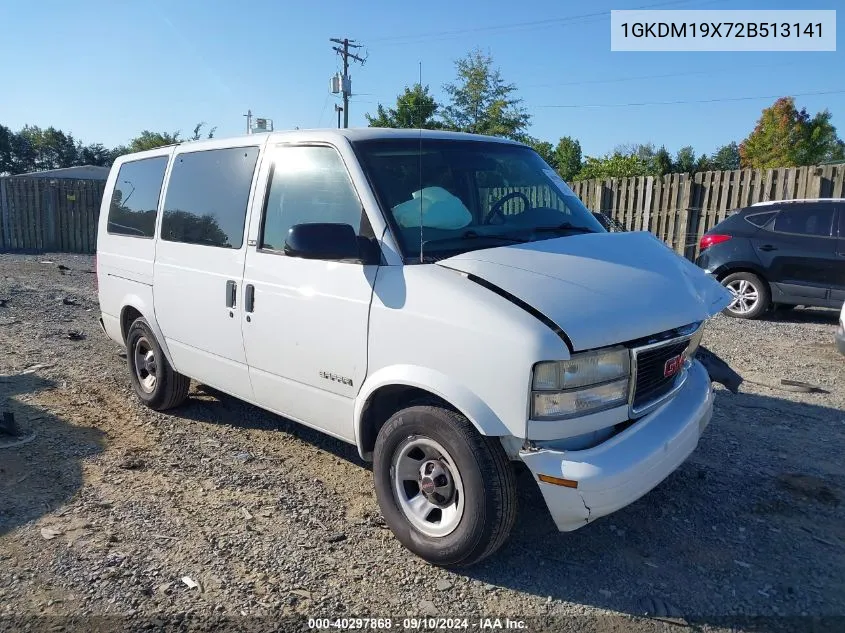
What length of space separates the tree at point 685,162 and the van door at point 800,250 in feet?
110

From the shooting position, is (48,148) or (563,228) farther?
(48,148)

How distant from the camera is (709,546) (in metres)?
3.35

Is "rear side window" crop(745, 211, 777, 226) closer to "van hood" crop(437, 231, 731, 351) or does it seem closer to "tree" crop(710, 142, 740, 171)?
"van hood" crop(437, 231, 731, 351)

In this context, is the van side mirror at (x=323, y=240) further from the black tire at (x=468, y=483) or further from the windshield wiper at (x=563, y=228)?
the windshield wiper at (x=563, y=228)

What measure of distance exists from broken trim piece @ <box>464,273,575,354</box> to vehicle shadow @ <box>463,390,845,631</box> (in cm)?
122

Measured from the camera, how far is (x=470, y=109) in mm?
27469

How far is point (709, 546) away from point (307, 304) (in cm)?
250

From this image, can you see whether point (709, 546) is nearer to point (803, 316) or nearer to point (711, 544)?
point (711, 544)

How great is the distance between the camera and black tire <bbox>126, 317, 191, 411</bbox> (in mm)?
5151

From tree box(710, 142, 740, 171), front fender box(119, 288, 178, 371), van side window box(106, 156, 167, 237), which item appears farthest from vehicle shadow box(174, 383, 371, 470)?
tree box(710, 142, 740, 171)

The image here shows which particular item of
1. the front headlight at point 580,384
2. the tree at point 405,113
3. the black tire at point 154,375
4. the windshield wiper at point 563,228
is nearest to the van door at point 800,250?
the windshield wiper at point 563,228

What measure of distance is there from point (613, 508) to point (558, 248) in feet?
4.43

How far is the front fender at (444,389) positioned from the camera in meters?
2.78

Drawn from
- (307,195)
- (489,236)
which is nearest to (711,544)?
(489,236)
